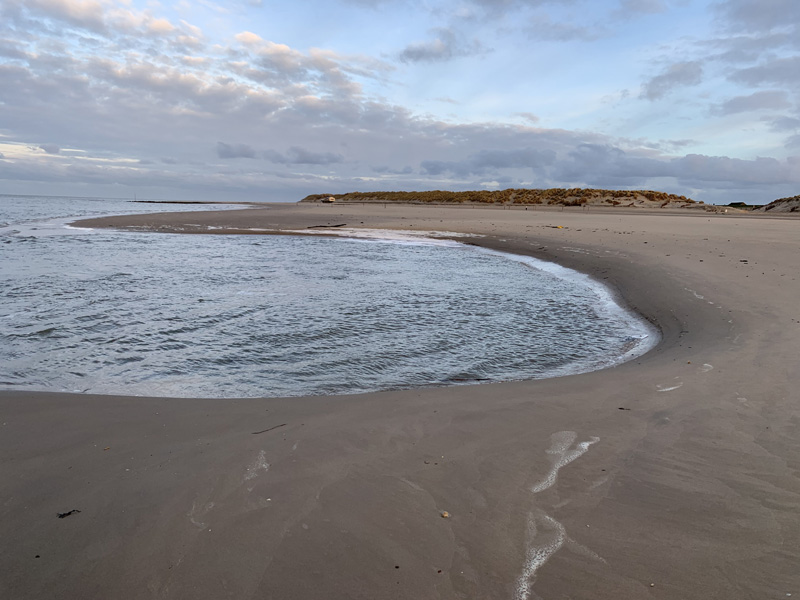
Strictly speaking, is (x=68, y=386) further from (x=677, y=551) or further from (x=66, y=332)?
(x=677, y=551)

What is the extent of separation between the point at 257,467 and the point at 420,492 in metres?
1.06

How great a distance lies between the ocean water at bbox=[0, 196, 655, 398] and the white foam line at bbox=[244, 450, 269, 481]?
1824 mm

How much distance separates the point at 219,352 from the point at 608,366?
481 cm

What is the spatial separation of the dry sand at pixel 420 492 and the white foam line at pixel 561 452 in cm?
2

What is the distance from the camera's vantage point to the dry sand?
2.24 metres

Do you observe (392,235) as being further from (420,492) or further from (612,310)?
(420,492)

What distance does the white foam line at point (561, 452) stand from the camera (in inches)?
120

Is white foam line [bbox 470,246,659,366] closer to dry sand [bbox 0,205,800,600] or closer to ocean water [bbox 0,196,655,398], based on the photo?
ocean water [bbox 0,196,655,398]

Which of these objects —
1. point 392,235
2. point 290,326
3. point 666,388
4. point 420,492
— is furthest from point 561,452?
point 392,235

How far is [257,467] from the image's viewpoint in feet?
10.6

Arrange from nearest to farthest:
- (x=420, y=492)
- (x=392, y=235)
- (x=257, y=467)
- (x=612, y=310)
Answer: (x=420, y=492) < (x=257, y=467) < (x=612, y=310) < (x=392, y=235)

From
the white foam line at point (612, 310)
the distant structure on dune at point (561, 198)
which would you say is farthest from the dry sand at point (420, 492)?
the distant structure on dune at point (561, 198)

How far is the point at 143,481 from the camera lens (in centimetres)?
306

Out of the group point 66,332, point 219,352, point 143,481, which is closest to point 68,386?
point 219,352
